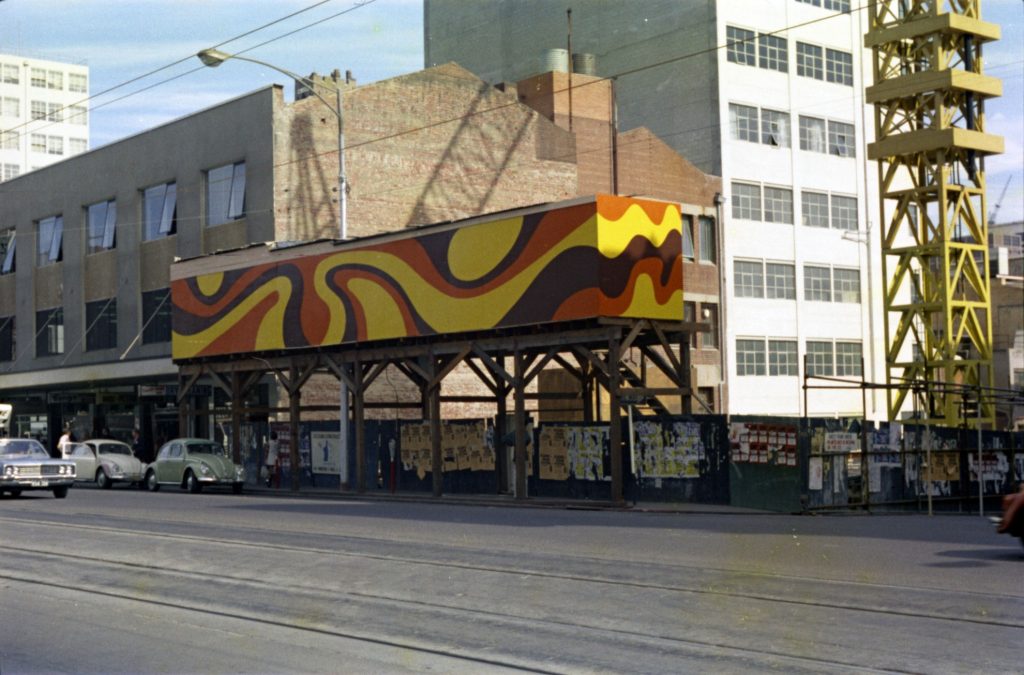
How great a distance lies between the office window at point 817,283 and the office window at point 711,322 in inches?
264

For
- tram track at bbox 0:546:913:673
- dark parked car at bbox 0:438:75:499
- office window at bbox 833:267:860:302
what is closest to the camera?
tram track at bbox 0:546:913:673

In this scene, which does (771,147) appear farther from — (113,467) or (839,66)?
(113,467)

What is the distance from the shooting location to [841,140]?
65.6m

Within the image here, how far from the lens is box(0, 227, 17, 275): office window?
2404 inches

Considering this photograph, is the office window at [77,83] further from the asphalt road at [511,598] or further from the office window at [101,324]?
the asphalt road at [511,598]

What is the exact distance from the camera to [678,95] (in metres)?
62.2

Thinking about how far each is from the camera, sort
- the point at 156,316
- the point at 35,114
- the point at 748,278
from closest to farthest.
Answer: the point at 156,316, the point at 748,278, the point at 35,114

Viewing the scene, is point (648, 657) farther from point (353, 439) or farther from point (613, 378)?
point (353, 439)

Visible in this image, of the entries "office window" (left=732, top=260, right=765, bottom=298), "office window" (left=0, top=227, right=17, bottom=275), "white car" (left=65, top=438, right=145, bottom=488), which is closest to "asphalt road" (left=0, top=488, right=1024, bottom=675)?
"white car" (left=65, top=438, right=145, bottom=488)

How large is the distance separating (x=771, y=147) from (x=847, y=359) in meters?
11.3

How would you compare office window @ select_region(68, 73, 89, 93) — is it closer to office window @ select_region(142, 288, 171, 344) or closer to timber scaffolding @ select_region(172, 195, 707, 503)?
office window @ select_region(142, 288, 171, 344)

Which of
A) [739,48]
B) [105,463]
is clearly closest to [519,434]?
[105,463]

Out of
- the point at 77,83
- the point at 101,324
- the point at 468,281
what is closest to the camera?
the point at 468,281

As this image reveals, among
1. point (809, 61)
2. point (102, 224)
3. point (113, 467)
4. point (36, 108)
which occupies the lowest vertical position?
point (113, 467)
